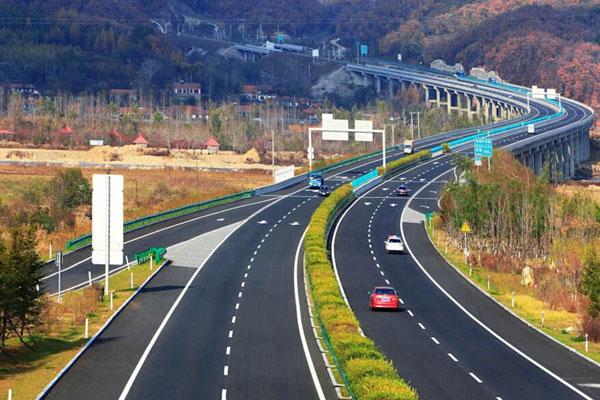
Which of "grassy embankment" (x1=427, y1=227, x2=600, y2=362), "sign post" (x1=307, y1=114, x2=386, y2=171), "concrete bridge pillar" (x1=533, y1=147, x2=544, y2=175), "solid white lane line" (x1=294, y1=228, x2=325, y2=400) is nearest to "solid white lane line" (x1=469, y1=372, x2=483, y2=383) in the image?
"solid white lane line" (x1=294, y1=228, x2=325, y2=400)

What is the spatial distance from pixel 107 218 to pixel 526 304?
21571mm

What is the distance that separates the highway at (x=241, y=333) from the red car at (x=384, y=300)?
32.8 inches

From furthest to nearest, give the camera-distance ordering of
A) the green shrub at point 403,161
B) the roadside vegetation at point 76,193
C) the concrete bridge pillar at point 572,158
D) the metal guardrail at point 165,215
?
the concrete bridge pillar at point 572,158
the green shrub at point 403,161
the roadside vegetation at point 76,193
the metal guardrail at point 165,215

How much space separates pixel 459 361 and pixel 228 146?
151859mm

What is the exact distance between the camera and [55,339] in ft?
162

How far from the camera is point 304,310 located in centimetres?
5716

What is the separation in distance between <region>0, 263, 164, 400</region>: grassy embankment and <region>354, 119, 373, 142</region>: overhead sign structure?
2913 inches

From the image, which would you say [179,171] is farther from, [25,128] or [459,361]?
[459,361]

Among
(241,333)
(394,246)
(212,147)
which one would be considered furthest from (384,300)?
(212,147)

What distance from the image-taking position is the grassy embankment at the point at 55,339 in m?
41.9

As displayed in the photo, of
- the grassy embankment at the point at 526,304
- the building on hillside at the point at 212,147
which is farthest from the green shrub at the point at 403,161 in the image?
the grassy embankment at the point at 526,304

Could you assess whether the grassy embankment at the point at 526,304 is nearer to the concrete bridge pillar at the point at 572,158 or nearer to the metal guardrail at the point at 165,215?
the metal guardrail at the point at 165,215

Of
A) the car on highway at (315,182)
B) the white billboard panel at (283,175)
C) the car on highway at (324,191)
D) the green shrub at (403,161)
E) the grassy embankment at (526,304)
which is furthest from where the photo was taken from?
the green shrub at (403,161)

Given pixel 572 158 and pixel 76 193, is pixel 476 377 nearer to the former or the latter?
pixel 76 193
